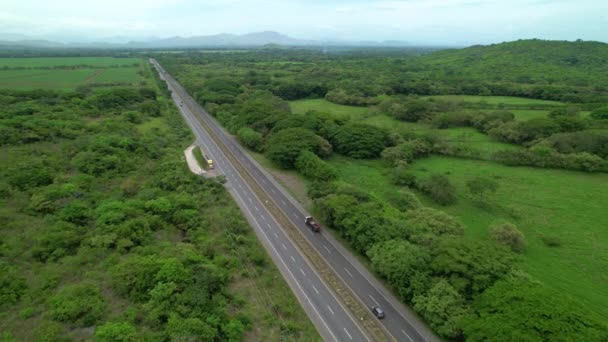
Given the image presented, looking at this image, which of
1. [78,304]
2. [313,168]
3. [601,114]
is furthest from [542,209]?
[601,114]

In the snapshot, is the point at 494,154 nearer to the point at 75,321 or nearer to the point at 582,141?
the point at 582,141

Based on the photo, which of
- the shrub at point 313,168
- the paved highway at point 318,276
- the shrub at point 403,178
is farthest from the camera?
the shrub at point 403,178

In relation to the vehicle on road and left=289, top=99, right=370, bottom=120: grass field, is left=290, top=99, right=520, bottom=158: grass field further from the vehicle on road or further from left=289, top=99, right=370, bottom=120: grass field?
the vehicle on road

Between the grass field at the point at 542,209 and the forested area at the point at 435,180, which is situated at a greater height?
the forested area at the point at 435,180

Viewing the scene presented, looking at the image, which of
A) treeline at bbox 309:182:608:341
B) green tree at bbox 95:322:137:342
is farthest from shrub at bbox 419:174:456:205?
green tree at bbox 95:322:137:342

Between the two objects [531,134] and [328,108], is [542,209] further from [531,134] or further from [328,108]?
[328,108]

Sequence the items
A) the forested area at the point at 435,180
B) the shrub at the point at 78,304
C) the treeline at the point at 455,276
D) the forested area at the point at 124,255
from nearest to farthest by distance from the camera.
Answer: the treeline at the point at 455,276 < the forested area at the point at 435,180 < the shrub at the point at 78,304 < the forested area at the point at 124,255

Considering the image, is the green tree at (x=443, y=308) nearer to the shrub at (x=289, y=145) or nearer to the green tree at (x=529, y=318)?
the green tree at (x=529, y=318)

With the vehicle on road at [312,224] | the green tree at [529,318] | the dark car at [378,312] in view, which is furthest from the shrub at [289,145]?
the green tree at [529,318]

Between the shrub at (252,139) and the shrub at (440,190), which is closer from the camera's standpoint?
the shrub at (440,190)

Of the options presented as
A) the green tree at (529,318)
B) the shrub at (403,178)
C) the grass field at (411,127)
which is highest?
the green tree at (529,318)
